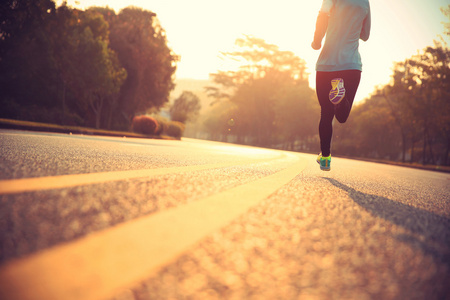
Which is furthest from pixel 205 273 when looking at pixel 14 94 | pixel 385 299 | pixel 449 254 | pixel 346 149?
pixel 346 149

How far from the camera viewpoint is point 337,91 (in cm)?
468

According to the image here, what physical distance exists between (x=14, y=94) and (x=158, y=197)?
103 ft

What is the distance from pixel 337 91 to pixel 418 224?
2.96m

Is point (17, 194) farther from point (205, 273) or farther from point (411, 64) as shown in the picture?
point (411, 64)

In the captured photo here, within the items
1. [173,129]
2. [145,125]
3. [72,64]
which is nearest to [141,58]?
[173,129]

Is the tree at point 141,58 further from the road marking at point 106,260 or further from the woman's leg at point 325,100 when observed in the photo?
the road marking at point 106,260

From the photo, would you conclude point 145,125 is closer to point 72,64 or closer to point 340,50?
point 72,64

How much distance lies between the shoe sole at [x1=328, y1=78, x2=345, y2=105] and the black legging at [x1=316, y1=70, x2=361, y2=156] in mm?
165

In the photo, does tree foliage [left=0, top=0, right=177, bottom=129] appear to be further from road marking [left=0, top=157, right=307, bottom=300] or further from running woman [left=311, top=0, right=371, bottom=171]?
road marking [left=0, top=157, right=307, bottom=300]

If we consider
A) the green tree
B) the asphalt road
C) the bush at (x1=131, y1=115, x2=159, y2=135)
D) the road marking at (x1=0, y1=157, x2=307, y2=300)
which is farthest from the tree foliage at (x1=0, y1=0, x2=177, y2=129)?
the road marking at (x1=0, y1=157, x2=307, y2=300)

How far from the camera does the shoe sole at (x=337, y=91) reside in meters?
4.68

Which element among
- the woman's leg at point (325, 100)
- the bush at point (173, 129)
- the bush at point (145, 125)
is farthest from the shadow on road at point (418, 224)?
the bush at point (173, 129)

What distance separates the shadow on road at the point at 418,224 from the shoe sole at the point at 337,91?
81.4 inches

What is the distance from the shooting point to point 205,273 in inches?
38.5
